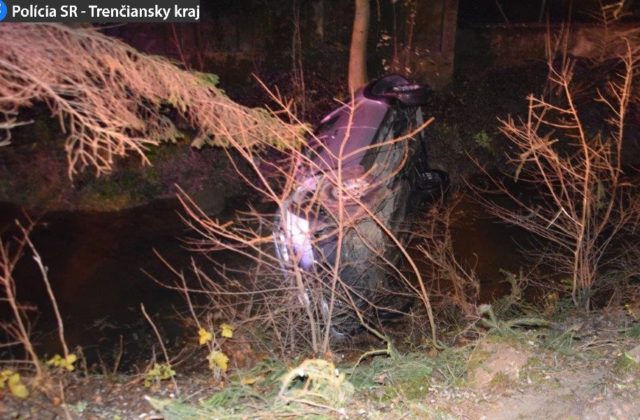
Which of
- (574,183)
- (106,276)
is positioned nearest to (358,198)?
(574,183)

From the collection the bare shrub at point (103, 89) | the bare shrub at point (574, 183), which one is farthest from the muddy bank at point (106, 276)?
the bare shrub at point (574, 183)

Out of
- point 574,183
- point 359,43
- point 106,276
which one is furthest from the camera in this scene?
point 359,43

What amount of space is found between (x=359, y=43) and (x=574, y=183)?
5666mm

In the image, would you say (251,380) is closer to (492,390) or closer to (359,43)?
(492,390)

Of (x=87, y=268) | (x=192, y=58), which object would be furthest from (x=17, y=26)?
(x=192, y=58)

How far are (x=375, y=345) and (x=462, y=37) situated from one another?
29.4ft

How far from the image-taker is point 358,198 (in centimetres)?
463

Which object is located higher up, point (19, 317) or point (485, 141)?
point (485, 141)

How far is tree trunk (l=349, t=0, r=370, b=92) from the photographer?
986 cm

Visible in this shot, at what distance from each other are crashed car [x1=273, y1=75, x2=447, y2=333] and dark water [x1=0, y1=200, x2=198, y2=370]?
201cm

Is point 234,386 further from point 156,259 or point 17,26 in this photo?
point 156,259

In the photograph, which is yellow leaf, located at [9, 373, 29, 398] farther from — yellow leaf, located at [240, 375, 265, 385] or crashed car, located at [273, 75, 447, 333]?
crashed car, located at [273, 75, 447, 333]

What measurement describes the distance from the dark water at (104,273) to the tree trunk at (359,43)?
411cm

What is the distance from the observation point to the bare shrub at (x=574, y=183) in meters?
5.27
